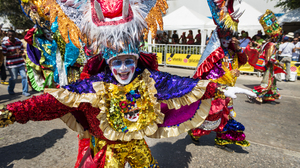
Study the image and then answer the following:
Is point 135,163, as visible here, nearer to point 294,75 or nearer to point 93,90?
point 93,90

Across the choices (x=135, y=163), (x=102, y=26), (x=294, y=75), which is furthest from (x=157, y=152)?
(x=294, y=75)

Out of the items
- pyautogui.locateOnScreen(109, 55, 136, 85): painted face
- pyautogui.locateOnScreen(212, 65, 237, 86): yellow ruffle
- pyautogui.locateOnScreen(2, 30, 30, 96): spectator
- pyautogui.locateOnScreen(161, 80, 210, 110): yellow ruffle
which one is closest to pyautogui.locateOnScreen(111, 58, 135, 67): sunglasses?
pyautogui.locateOnScreen(109, 55, 136, 85): painted face

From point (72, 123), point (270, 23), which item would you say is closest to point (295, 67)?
point (270, 23)

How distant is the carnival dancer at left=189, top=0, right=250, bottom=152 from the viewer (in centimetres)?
279

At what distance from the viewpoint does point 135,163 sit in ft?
5.86

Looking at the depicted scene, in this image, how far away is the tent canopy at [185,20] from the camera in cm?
1148

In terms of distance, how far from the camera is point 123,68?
1563 millimetres

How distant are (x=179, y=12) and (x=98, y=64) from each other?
1162cm

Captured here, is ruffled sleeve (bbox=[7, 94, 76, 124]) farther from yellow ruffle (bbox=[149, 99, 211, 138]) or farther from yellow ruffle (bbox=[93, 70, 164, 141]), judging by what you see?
yellow ruffle (bbox=[149, 99, 211, 138])

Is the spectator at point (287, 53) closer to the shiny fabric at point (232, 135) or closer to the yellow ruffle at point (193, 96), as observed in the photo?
the shiny fabric at point (232, 135)

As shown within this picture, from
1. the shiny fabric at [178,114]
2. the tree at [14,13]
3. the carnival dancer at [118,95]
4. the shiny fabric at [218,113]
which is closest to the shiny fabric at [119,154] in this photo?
the carnival dancer at [118,95]

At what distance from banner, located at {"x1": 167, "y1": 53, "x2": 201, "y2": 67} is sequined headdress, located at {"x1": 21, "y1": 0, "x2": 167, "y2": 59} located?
30.9 ft

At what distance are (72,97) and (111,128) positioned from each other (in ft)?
1.30

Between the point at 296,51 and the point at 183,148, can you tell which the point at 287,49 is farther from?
the point at 183,148
